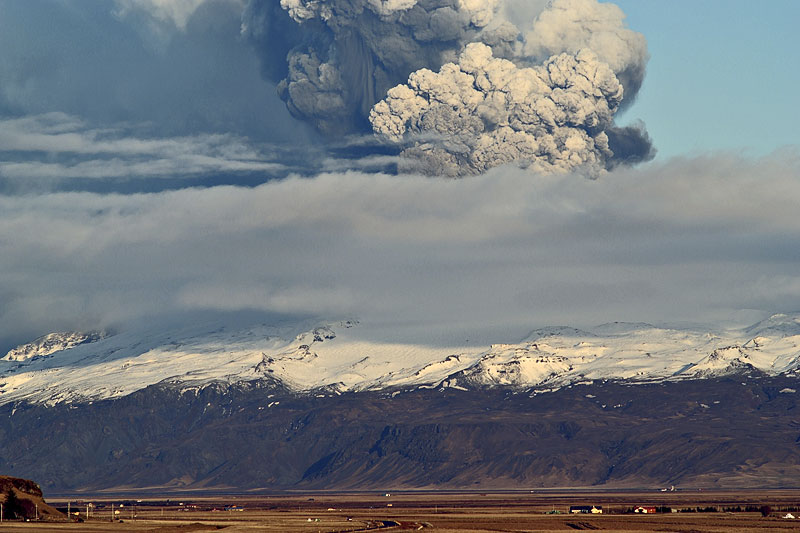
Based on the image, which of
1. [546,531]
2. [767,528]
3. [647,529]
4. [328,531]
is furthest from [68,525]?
[767,528]

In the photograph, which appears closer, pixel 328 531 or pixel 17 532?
pixel 17 532

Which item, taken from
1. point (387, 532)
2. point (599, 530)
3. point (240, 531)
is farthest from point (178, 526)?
point (599, 530)

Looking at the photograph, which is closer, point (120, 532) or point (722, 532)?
point (120, 532)

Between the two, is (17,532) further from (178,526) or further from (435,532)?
(435,532)

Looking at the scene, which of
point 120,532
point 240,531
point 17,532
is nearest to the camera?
point 17,532

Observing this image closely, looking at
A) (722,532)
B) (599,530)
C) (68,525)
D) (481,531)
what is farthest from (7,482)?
(722,532)

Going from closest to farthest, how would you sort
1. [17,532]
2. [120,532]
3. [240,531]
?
1. [17,532]
2. [120,532]
3. [240,531]

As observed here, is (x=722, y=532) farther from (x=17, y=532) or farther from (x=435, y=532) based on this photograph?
(x=17, y=532)
